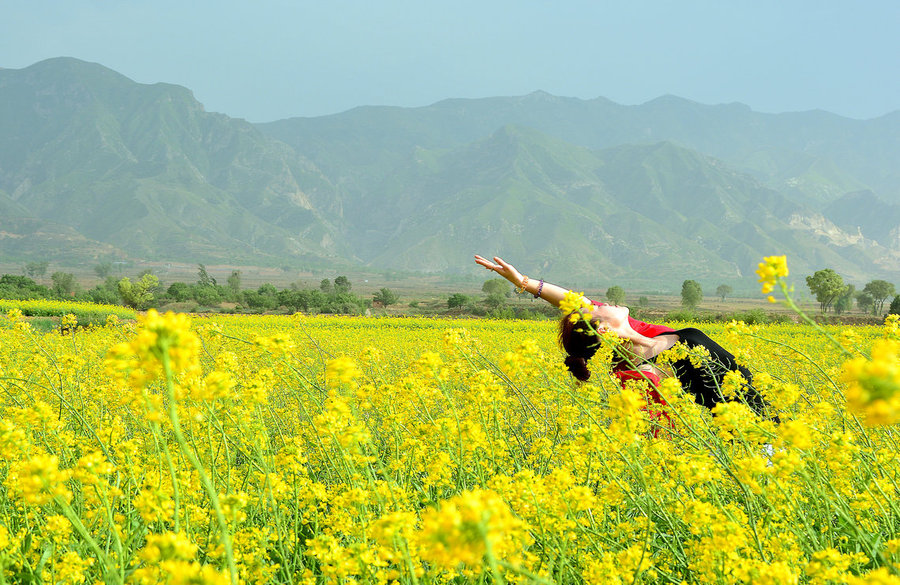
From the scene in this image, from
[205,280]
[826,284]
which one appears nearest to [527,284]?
[826,284]

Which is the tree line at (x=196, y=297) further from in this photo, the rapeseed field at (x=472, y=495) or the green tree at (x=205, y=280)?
the rapeseed field at (x=472, y=495)

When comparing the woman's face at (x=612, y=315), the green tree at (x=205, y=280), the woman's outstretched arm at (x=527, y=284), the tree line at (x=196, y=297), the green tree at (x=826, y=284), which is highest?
the green tree at (x=826, y=284)

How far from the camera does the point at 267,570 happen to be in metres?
2.05

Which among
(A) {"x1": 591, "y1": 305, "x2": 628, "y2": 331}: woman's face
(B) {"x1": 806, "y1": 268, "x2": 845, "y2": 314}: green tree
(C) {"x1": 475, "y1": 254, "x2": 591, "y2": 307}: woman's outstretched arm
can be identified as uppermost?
(B) {"x1": 806, "y1": 268, "x2": 845, "y2": 314}: green tree

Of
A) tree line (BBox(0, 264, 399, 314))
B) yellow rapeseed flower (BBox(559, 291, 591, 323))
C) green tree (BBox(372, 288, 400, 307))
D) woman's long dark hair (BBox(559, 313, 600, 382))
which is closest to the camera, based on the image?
yellow rapeseed flower (BBox(559, 291, 591, 323))

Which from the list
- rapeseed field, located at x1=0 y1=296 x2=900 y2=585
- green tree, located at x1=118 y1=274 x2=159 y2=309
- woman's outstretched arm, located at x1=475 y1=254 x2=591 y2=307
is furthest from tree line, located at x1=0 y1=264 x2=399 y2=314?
rapeseed field, located at x1=0 y1=296 x2=900 y2=585

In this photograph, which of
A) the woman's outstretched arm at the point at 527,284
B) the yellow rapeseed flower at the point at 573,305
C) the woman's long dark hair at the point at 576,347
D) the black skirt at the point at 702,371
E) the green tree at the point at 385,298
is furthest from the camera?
the green tree at the point at 385,298

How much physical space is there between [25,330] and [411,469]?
344 centimetres

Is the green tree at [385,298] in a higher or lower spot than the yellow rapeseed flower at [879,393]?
lower

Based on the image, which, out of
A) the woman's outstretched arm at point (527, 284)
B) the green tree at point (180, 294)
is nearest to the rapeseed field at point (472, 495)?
the woman's outstretched arm at point (527, 284)

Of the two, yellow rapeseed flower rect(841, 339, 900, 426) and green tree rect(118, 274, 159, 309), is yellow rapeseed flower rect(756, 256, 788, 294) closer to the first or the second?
yellow rapeseed flower rect(841, 339, 900, 426)

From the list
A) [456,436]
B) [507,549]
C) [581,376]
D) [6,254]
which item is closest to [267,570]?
[507,549]

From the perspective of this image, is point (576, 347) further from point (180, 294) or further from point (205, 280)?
point (205, 280)

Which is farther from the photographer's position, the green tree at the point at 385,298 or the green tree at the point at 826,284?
the green tree at the point at 385,298
